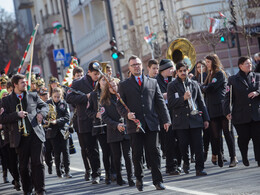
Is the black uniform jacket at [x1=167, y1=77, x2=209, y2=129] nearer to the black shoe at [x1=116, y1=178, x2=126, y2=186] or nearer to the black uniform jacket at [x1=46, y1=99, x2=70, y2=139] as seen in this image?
the black shoe at [x1=116, y1=178, x2=126, y2=186]

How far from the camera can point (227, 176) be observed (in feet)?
36.2

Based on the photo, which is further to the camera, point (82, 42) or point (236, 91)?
point (82, 42)

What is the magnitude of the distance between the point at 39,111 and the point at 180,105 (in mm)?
2412

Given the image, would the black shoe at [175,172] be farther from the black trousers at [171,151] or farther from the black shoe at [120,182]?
the black shoe at [120,182]

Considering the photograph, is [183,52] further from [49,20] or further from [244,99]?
[49,20]

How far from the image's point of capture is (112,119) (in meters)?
11.8

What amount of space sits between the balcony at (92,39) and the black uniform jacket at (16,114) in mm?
38101

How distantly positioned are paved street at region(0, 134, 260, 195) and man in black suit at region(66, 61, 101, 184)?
36cm

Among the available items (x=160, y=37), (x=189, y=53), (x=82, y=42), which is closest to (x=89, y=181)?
(x=189, y=53)

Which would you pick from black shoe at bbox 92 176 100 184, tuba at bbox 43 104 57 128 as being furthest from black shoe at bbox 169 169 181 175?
tuba at bbox 43 104 57 128

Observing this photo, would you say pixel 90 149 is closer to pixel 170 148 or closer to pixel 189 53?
pixel 170 148

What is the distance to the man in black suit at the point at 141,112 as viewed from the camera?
35.1 feet

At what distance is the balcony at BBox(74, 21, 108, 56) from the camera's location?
50.6 meters

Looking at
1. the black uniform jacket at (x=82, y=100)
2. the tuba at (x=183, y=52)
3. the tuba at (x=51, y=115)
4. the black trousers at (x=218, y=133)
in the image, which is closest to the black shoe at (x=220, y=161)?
the black trousers at (x=218, y=133)
